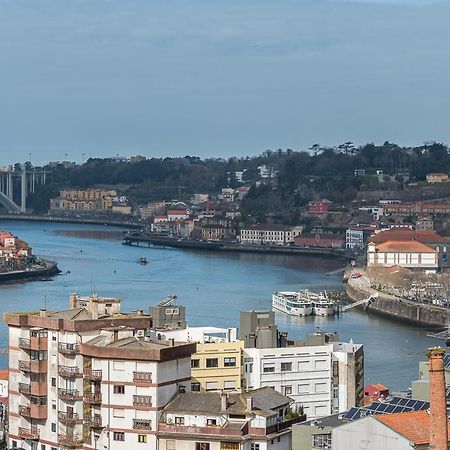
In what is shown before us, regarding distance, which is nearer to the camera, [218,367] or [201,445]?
[201,445]

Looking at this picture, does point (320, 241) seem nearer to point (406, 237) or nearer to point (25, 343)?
point (406, 237)

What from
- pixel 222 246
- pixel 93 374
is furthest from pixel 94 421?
pixel 222 246

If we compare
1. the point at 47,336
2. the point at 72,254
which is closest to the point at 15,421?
the point at 47,336

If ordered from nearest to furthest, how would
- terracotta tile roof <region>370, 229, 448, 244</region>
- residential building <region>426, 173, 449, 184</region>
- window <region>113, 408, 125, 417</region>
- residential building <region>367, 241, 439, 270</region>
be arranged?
window <region>113, 408, 125, 417</region>
residential building <region>367, 241, 439, 270</region>
terracotta tile roof <region>370, 229, 448, 244</region>
residential building <region>426, 173, 449, 184</region>

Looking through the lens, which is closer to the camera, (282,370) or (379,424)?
(379,424)

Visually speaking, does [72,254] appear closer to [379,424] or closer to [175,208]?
[175,208]

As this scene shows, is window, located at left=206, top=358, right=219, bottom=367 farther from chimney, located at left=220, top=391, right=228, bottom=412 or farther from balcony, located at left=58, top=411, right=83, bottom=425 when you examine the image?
chimney, located at left=220, top=391, right=228, bottom=412

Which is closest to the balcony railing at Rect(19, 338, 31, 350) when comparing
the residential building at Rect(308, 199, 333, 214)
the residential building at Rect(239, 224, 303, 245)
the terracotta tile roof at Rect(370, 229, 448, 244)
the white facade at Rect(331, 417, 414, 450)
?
the white facade at Rect(331, 417, 414, 450)
